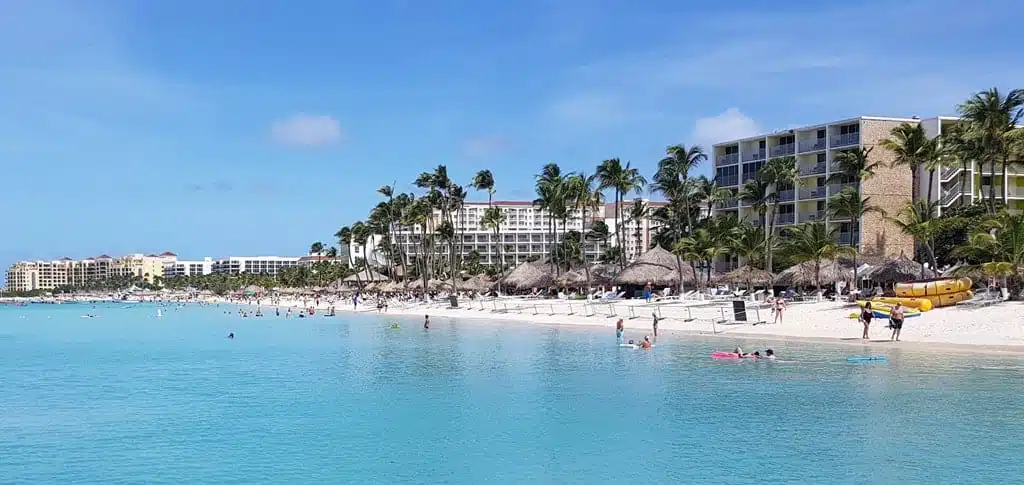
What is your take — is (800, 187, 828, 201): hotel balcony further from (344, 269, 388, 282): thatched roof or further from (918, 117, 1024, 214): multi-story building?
(344, 269, 388, 282): thatched roof

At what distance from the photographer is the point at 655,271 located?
56312 millimetres

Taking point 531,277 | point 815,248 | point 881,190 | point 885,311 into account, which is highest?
point 881,190

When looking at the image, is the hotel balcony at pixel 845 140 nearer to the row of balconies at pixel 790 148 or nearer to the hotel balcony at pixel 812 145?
the row of balconies at pixel 790 148

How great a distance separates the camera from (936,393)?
19.7m

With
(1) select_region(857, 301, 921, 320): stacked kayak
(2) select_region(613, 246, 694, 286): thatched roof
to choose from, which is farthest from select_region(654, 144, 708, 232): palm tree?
(1) select_region(857, 301, 921, 320): stacked kayak

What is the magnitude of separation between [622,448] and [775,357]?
1395cm

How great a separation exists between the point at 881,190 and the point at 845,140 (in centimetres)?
418

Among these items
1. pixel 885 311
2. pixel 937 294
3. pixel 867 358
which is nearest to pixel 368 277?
pixel 885 311

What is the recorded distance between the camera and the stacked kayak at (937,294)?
3419 cm

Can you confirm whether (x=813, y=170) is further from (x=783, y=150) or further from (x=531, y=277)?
(x=531, y=277)

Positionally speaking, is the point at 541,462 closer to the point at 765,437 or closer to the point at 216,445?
the point at 765,437

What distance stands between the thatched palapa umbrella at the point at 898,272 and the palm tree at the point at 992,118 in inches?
175

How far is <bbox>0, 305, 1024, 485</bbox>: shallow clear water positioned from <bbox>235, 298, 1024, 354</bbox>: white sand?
303 centimetres

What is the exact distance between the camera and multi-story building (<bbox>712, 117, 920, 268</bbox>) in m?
59.2
